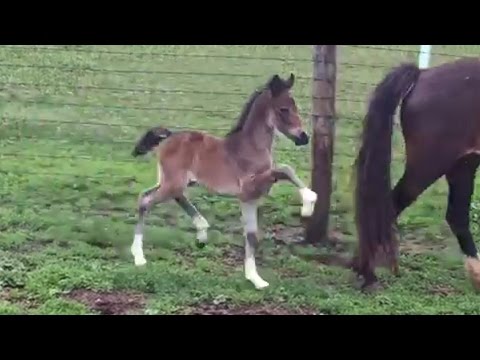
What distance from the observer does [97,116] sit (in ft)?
30.8

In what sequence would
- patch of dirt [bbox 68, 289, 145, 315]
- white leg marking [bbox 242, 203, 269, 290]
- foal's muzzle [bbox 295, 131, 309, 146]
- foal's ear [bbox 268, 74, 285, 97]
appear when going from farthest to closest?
white leg marking [bbox 242, 203, 269, 290] → foal's ear [bbox 268, 74, 285, 97] → foal's muzzle [bbox 295, 131, 309, 146] → patch of dirt [bbox 68, 289, 145, 315]

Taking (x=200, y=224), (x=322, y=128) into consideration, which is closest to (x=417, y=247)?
(x=322, y=128)

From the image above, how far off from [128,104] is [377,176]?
5245 millimetres

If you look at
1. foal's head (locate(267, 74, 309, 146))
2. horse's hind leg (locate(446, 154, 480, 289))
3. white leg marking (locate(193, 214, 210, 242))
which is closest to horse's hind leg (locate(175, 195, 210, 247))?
white leg marking (locate(193, 214, 210, 242))

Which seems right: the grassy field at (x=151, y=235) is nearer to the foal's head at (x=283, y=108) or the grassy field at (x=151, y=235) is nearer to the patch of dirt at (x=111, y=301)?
the patch of dirt at (x=111, y=301)

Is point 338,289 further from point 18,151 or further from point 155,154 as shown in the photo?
point 18,151

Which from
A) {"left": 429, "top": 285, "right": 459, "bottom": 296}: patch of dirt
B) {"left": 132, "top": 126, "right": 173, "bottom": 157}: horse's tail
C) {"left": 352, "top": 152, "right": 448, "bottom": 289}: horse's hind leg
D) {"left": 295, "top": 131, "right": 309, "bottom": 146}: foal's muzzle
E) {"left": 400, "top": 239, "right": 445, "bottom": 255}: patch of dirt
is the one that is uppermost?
{"left": 295, "top": 131, "right": 309, "bottom": 146}: foal's muzzle

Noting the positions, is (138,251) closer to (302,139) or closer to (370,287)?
(302,139)

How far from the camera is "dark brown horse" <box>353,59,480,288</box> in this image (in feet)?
17.1

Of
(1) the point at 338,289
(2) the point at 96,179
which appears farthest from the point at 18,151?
(1) the point at 338,289

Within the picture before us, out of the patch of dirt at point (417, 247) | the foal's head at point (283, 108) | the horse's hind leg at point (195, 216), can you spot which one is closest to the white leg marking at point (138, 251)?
the horse's hind leg at point (195, 216)

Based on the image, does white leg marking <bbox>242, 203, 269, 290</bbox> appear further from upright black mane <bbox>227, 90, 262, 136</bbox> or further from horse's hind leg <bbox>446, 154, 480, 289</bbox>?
horse's hind leg <bbox>446, 154, 480, 289</bbox>

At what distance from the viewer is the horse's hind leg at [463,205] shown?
5.43 meters

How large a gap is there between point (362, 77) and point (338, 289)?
6436 millimetres
